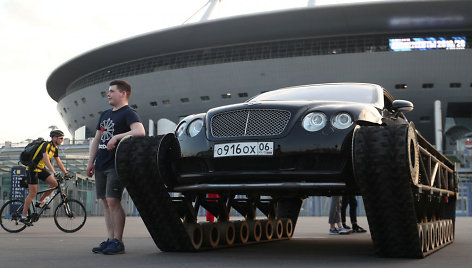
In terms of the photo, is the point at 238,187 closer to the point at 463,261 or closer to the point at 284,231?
the point at 463,261

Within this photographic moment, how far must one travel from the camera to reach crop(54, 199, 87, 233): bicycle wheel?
34.2ft

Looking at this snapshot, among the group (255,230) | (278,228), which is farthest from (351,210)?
(255,230)

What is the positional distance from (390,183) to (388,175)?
2.9 inches

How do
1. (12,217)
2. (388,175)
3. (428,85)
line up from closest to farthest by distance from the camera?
1. (388,175)
2. (12,217)
3. (428,85)

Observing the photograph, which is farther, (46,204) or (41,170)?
(46,204)

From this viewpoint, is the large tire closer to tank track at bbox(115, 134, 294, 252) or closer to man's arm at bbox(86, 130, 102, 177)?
tank track at bbox(115, 134, 294, 252)

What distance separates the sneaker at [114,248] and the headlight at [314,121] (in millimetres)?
2215

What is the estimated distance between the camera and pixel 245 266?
15.2 ft

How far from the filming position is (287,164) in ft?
16.5

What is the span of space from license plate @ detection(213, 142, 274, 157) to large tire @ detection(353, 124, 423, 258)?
2.51ft

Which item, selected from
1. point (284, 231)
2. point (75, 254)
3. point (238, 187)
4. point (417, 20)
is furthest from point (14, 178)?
point (417, 20)

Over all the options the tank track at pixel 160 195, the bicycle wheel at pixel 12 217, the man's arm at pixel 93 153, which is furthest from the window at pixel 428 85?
the man's arm at pixel 93 153

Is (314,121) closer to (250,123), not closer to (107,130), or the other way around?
(250,123)

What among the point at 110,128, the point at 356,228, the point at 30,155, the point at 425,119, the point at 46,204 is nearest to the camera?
the point at 110,128
